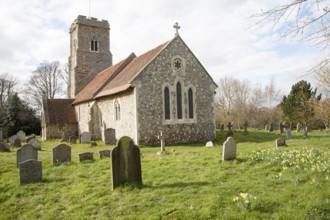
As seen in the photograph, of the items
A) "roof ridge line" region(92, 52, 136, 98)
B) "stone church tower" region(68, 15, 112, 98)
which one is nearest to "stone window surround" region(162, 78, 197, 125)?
"roof ridge line" region(92, 52, 136, 98)

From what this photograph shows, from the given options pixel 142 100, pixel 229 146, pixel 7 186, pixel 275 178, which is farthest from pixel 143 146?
pixel 275 178

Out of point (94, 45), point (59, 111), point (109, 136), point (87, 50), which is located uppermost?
point (94, 45)

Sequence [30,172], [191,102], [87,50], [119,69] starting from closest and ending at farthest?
1. [30,172]
2. [191,102]
3. [119,69]
4. [87,50]

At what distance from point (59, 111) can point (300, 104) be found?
25200 millimetres

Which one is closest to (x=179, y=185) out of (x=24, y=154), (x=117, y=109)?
(x=24, y=154)

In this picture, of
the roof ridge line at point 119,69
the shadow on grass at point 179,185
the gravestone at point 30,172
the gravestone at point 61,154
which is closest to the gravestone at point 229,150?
the shadow on grass at point 179,185

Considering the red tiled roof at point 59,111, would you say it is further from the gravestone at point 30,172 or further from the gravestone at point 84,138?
the gravestone at point 30,172

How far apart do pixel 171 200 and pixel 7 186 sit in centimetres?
483

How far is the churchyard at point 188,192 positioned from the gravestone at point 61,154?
3.79 ft

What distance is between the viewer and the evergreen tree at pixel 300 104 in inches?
1078

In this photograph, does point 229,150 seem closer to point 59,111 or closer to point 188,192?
point 188,192

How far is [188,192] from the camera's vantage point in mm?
5996

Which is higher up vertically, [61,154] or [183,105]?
[183,105]

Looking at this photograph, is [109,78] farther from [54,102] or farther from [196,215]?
[196,215]
